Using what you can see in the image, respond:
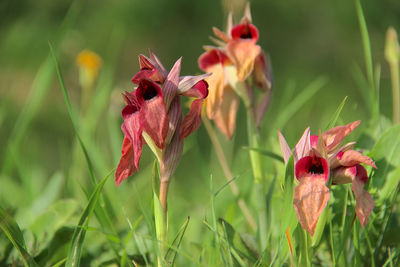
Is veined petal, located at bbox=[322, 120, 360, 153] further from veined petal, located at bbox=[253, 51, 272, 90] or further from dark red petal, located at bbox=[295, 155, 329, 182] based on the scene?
veined petal, located at bbox=[253, 51, 272, 90]

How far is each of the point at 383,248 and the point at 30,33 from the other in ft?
11.2

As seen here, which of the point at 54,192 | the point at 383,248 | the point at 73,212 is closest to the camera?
the point at 383,248

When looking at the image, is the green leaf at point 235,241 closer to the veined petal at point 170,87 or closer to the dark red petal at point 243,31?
the veined petal at point 170,87

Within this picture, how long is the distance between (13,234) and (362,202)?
624mm

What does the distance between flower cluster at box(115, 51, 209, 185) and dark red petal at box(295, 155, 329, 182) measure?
0.65 ft

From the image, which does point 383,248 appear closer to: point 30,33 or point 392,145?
point 392,145

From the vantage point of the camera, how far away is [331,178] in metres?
0.86

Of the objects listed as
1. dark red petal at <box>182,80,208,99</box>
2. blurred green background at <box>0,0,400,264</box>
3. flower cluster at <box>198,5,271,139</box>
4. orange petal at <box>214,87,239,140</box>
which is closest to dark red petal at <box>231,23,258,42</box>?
flower cluster at <box>198,5,271,139</box>

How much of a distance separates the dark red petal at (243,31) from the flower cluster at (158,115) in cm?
28

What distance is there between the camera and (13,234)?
87 cm

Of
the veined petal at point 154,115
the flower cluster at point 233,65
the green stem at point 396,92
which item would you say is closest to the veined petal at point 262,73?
the flower cluster at point 233,65

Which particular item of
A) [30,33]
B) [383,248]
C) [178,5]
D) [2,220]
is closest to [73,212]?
[2,220]

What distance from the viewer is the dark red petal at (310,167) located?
815 millimetres

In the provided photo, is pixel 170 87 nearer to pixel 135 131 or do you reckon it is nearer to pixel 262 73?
pixel 135 131
